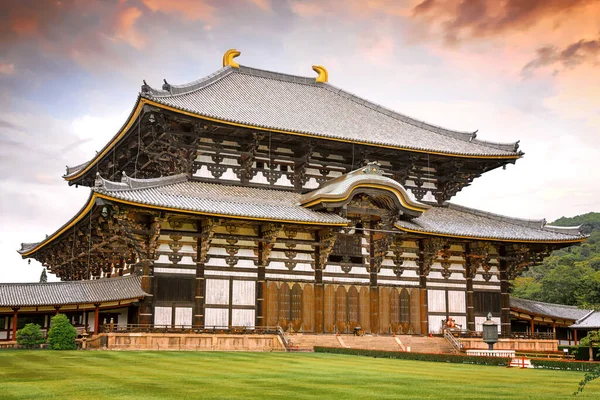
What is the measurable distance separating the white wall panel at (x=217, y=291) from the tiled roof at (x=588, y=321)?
102ft

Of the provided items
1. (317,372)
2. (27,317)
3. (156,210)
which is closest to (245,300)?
(156,210)

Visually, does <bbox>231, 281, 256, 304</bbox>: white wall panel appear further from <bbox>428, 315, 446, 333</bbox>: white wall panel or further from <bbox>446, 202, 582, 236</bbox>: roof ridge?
<bbox>446, 202, 582, 236</bbox>: roof ridge

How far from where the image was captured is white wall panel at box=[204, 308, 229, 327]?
3703 cm

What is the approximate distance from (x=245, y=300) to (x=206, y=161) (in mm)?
8038

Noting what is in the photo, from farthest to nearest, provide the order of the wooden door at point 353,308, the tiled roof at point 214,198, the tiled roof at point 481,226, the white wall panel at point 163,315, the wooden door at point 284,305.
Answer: the tiled roof at point 481,226 < the wooden door at point 353,308 < the wooden door at point 284,305 < the white wall panel at point 163,315 < the tiled roof at point 214,198

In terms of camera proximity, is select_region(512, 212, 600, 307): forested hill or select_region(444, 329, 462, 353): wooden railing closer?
select_region(444, 329, 462, 353): wooden railing

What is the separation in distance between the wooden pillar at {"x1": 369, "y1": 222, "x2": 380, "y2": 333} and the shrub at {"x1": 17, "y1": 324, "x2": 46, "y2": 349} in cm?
1733

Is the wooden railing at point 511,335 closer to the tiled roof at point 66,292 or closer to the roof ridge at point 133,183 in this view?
the roof ridge at point 133,183

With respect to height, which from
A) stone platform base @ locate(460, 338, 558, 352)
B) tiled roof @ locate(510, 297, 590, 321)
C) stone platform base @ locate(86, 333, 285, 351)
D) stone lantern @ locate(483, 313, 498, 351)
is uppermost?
tiled roof @ locate(510, 297, 590, 321)

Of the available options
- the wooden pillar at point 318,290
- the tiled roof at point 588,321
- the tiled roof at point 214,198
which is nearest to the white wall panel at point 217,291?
the tiled roof at point 214,198

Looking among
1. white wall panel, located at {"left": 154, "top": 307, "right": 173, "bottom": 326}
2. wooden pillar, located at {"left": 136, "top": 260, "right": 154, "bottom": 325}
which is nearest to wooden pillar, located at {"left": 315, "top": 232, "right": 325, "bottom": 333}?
white wall panel, located at {"left": 154, "top": 307, "right": 173, "bottom": 326}

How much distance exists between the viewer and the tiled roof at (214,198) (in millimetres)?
34000

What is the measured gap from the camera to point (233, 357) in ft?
92.2

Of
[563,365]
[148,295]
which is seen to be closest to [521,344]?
[563,365]
